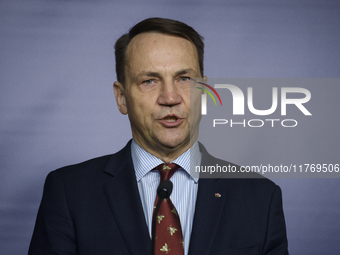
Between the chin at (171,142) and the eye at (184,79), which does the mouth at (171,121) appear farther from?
the eye at (184,79)

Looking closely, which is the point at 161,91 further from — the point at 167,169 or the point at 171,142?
the point at 167,169

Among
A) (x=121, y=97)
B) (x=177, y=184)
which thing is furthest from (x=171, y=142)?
(x=121, y=97)

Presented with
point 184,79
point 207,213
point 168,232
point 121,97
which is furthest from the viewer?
point 121,97

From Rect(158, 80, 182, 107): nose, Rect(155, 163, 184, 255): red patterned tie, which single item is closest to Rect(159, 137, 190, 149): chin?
Rect(158, 80, 182, 107): nose

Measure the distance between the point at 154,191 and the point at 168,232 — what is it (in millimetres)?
230

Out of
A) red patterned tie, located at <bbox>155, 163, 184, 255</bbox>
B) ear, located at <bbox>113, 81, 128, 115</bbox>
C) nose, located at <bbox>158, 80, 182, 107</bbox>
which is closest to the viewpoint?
red patterned tie, located at <bbox>155, 163, 184, 255</bbox>

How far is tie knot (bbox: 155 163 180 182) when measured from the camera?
1864mm

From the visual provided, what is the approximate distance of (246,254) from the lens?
5.83ft

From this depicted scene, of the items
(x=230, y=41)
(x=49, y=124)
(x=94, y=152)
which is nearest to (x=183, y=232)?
(x=94, y=152)

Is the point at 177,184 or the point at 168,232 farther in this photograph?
the point at 177,184

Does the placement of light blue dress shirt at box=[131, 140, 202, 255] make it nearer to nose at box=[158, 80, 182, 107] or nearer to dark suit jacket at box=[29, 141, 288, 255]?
dark suit jacket at box=[29, 141, 288, 255]

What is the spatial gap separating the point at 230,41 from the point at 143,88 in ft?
4.52

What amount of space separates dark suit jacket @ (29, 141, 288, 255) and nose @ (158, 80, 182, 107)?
0.35m

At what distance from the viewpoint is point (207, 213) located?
1.81 m
